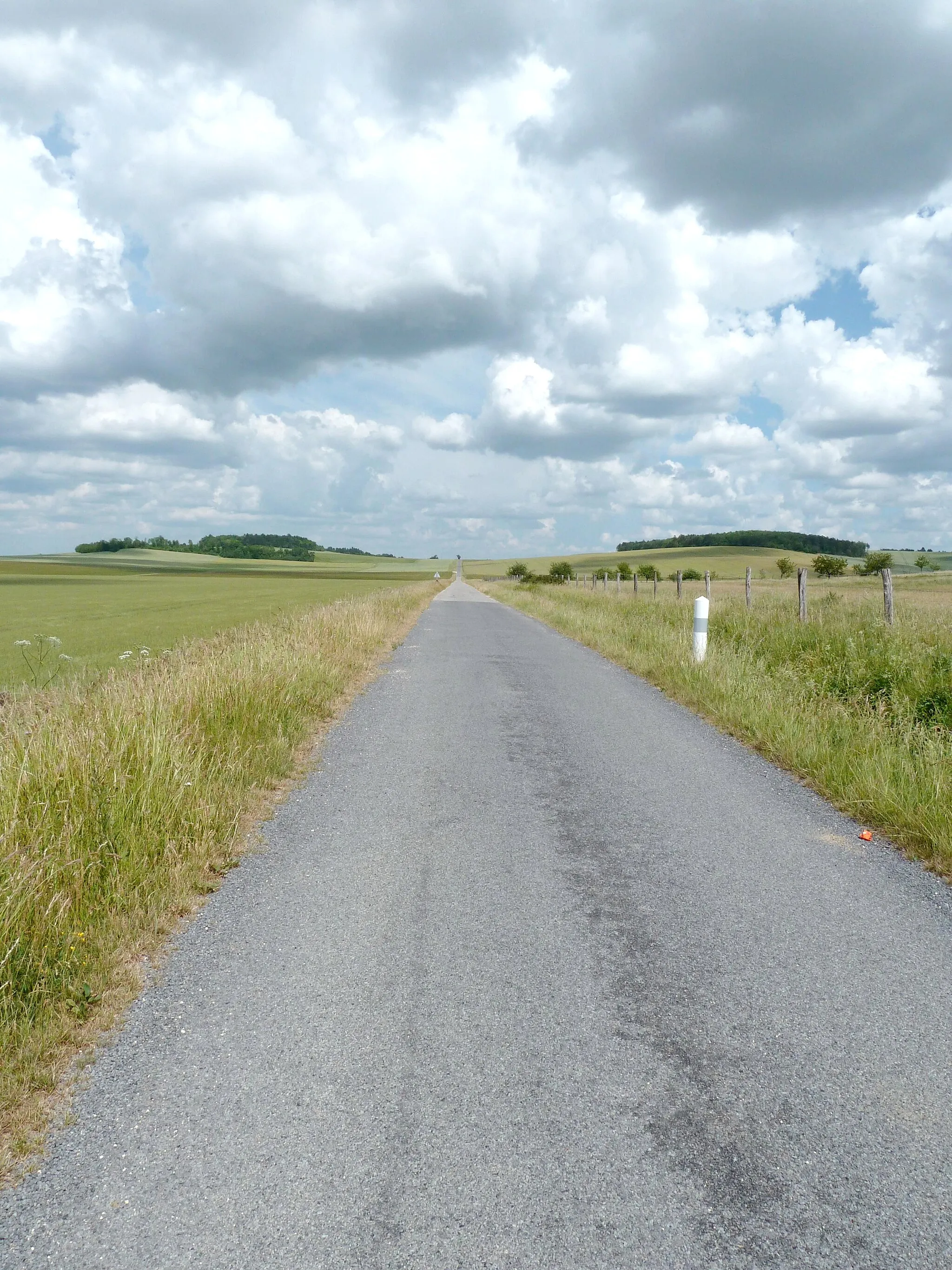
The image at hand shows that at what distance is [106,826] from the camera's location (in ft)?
14.1

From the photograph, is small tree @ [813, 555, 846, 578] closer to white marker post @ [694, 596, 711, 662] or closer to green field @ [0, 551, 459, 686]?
green field @ [0, 551, 459, 686]

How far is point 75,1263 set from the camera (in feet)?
6.00

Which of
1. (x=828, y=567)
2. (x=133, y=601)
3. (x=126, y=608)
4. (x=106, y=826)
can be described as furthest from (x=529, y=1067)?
(x=828, y=567)

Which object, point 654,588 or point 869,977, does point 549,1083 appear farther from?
point 654,588

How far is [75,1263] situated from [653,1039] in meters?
1.80

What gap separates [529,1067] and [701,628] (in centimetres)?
995

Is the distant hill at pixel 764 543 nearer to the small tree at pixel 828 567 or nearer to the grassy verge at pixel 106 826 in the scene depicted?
the small tree at pixel 828 567

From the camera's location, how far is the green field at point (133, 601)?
782 inches

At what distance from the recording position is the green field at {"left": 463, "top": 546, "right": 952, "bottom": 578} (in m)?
102

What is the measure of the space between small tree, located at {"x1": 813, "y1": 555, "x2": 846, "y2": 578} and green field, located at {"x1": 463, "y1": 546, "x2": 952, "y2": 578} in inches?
282

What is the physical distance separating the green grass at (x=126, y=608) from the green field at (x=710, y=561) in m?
46.7

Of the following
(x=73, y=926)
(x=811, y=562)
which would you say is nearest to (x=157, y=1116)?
(x=73, y=926)

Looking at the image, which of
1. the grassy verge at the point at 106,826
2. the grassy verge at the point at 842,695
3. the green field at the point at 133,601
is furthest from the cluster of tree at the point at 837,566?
the grassy verge at the point at 106,826

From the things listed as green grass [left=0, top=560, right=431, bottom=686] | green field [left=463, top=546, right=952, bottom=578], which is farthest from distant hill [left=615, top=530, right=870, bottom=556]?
green grass [left=0, top=560, right=431, bottom=686]
